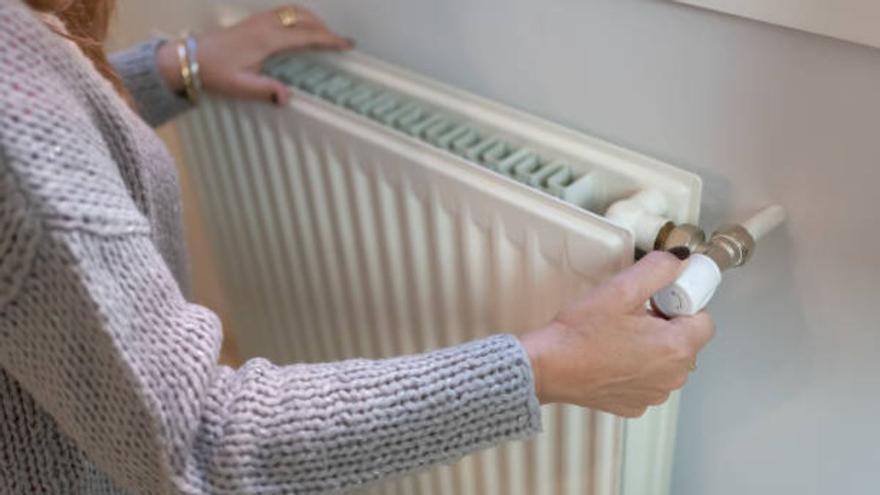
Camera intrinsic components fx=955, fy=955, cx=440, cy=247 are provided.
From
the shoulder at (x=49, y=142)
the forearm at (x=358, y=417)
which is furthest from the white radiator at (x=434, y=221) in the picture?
the shoulder at (x=49, y=142)

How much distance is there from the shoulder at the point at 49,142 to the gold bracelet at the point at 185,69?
397mm

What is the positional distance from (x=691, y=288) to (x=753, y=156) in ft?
0.39

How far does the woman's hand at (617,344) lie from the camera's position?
0.59 meters

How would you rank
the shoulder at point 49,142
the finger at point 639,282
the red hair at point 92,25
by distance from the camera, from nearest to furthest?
the shoulder at point 49,142
the finger at point 639,282
the red hair at point 92,25

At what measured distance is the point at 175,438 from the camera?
1.77ft

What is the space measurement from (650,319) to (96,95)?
0.37m

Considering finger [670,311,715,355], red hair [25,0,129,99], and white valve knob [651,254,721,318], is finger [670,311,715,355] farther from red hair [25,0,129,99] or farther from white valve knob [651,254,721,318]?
red hair [25,0,129,99]

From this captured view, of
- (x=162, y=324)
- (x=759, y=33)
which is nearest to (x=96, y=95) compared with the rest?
(x=162, y=324)

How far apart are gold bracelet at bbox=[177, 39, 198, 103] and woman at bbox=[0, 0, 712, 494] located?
0.28 metres

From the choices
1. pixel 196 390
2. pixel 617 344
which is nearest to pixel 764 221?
pixel 617 344

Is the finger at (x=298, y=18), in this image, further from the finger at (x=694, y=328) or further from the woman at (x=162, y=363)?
the finger at (x=694, y=328)

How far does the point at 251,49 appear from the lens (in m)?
0.91

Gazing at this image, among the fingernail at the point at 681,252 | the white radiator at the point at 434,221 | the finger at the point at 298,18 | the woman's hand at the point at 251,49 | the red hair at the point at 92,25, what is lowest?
the white radiator at the point at 434,221

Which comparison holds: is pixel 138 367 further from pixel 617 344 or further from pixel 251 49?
pixel 251 49
